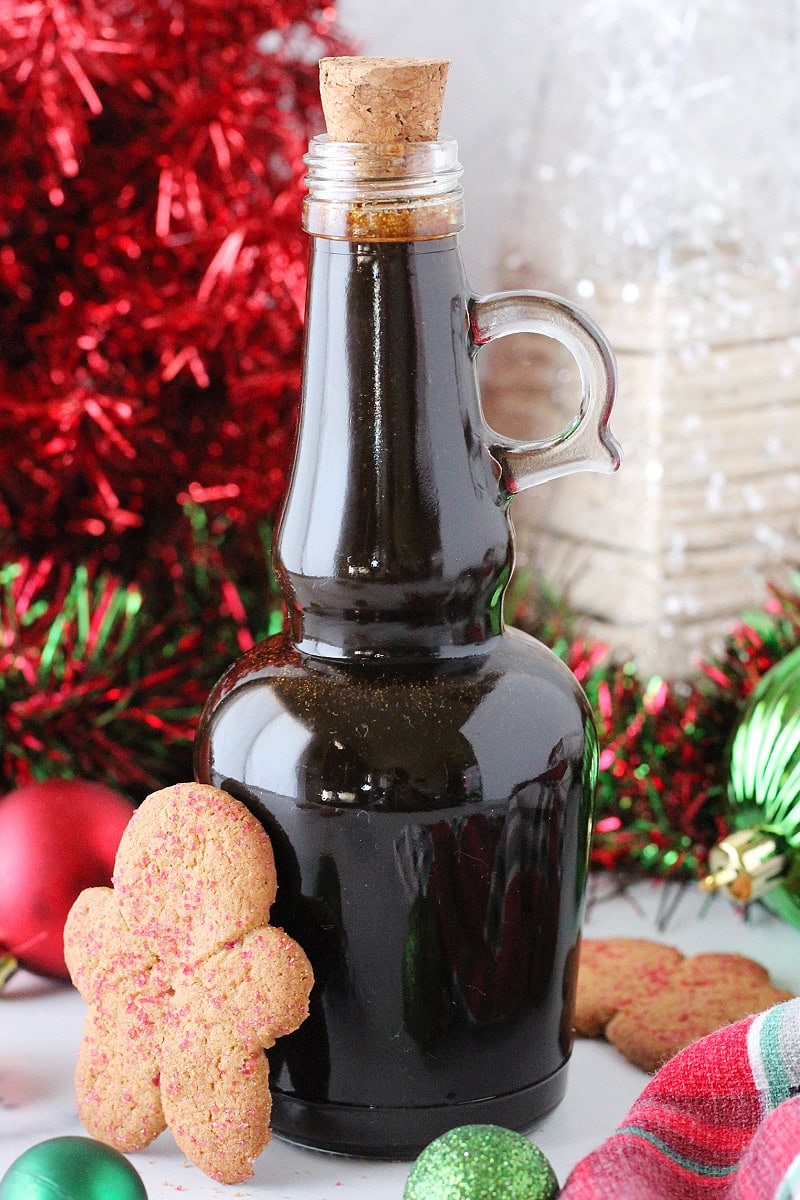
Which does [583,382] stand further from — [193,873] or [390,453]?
[193,873]

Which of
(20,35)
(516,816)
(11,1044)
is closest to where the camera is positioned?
(516,816)

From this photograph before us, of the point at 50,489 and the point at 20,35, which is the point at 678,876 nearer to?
the point at 50,489

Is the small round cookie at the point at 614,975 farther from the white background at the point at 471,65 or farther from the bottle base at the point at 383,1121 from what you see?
the white background at the point at 471,65

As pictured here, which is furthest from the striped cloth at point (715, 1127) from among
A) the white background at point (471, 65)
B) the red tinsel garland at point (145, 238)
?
the white background at point (471, 65)

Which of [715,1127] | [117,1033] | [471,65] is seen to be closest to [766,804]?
[715,1127]

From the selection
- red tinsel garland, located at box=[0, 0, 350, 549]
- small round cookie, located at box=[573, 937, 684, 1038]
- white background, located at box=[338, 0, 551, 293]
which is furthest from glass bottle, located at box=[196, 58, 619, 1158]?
white background, located at box=[338, 0, 551, 293]

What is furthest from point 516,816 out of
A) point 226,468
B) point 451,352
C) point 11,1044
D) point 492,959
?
point 226,468
